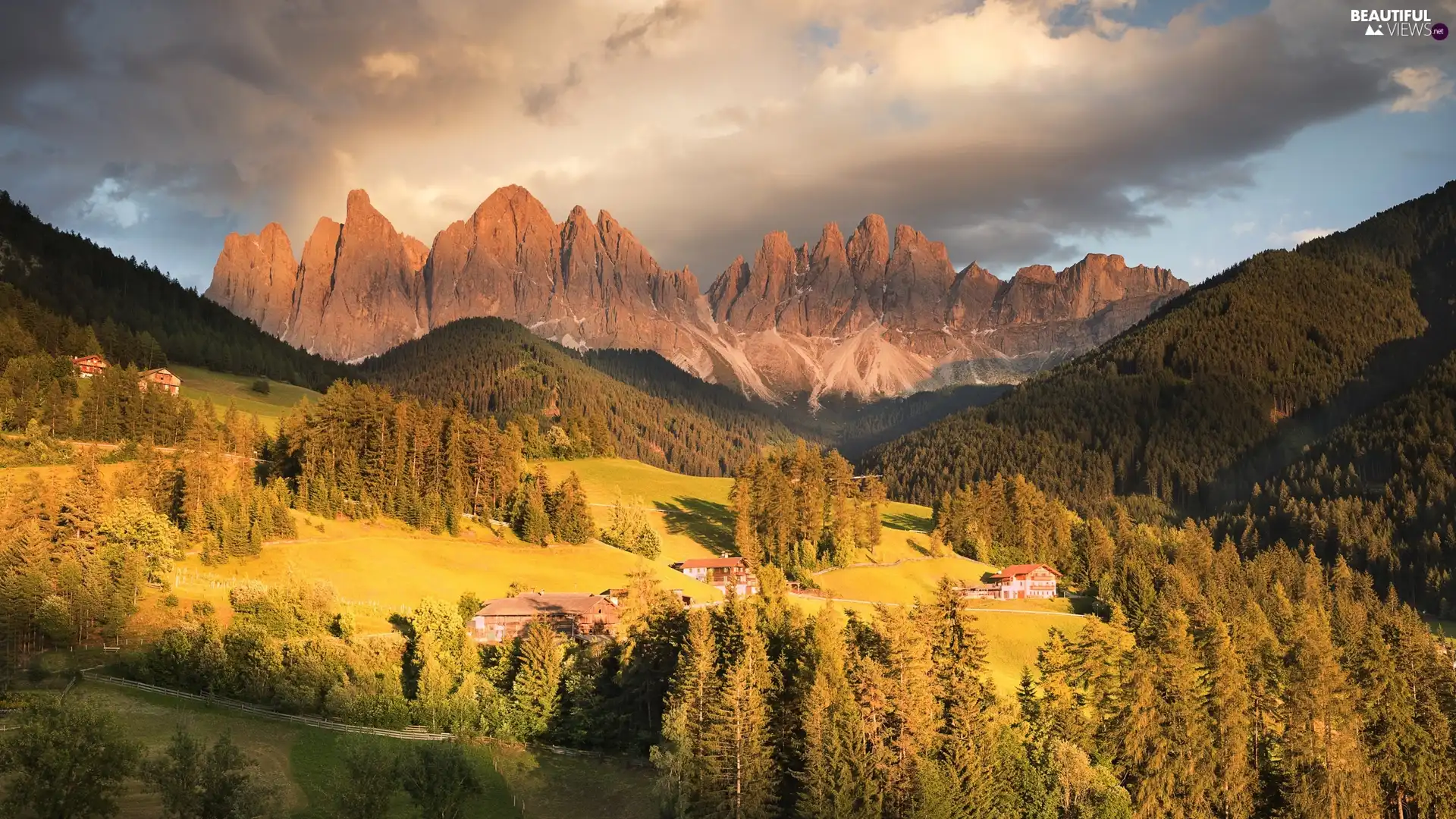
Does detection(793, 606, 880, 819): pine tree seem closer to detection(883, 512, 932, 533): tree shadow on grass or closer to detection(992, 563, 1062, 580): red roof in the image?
detection(992, 563, 1062, 580): red roof

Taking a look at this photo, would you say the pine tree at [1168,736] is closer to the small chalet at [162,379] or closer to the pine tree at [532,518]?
the pine tree at [532,518]

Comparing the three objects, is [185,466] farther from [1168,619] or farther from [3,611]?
[1168,619]

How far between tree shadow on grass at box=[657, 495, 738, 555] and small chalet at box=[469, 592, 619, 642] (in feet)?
149

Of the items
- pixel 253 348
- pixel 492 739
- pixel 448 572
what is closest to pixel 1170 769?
pixel 492 739

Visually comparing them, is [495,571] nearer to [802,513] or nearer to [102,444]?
[802,513]

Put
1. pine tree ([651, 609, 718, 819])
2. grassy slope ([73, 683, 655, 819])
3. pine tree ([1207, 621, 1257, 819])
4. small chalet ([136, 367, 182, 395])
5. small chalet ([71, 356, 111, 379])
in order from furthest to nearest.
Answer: small chalet ([71, 356, 111, 379])
small chalet ([136, 367, 182, 395])
pine tree ([1207, 621, 1257, 819])
pine tree ([651, 609, 718, 819])
grassy slope ([73, 683, 655, 819])

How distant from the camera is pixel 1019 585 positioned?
114438 mm

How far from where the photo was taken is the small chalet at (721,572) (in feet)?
359

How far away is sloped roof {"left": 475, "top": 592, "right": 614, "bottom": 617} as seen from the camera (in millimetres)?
74938

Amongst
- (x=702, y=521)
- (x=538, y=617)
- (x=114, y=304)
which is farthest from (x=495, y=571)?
(x=114, y=304)

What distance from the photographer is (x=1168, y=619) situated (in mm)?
61719

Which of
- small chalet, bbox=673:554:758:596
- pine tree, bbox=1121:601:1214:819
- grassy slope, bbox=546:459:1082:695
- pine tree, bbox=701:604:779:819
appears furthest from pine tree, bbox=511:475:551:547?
pine tree, bbox=1121:601:1214:819

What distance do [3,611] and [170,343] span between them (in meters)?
126

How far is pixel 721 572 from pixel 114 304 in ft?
440
